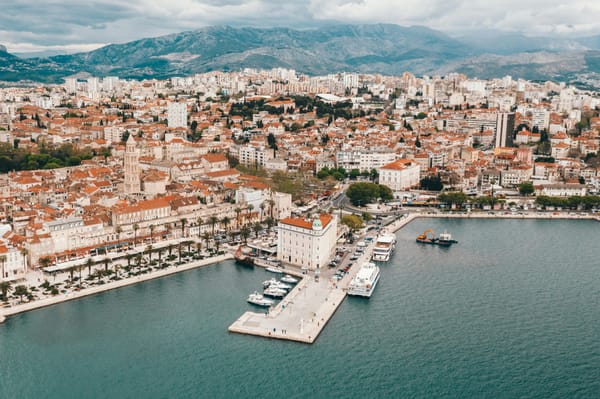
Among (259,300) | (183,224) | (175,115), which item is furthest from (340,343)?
(175,115)

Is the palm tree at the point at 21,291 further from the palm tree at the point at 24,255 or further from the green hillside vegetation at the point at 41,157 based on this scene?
the green hillside vegetation at the point at 41,157

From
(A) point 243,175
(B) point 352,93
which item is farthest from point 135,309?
(B) point 352,93

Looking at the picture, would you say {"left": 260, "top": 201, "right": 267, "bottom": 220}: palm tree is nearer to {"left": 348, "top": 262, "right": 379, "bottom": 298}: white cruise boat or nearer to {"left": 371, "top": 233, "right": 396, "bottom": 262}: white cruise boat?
{"left": 371, "top": 233, "right": 396, "bottom": 262}: white cruise boat

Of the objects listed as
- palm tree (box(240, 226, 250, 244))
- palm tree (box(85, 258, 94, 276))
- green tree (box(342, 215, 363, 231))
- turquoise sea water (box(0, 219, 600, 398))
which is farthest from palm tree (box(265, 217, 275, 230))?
palm tree (box(85, 258, 94, 276))

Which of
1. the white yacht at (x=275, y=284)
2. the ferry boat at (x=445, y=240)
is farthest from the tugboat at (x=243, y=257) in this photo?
the ferry boat at (x=445, y=240)

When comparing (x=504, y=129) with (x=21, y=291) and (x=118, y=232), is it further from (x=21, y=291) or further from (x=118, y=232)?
(x=21, y=291)
